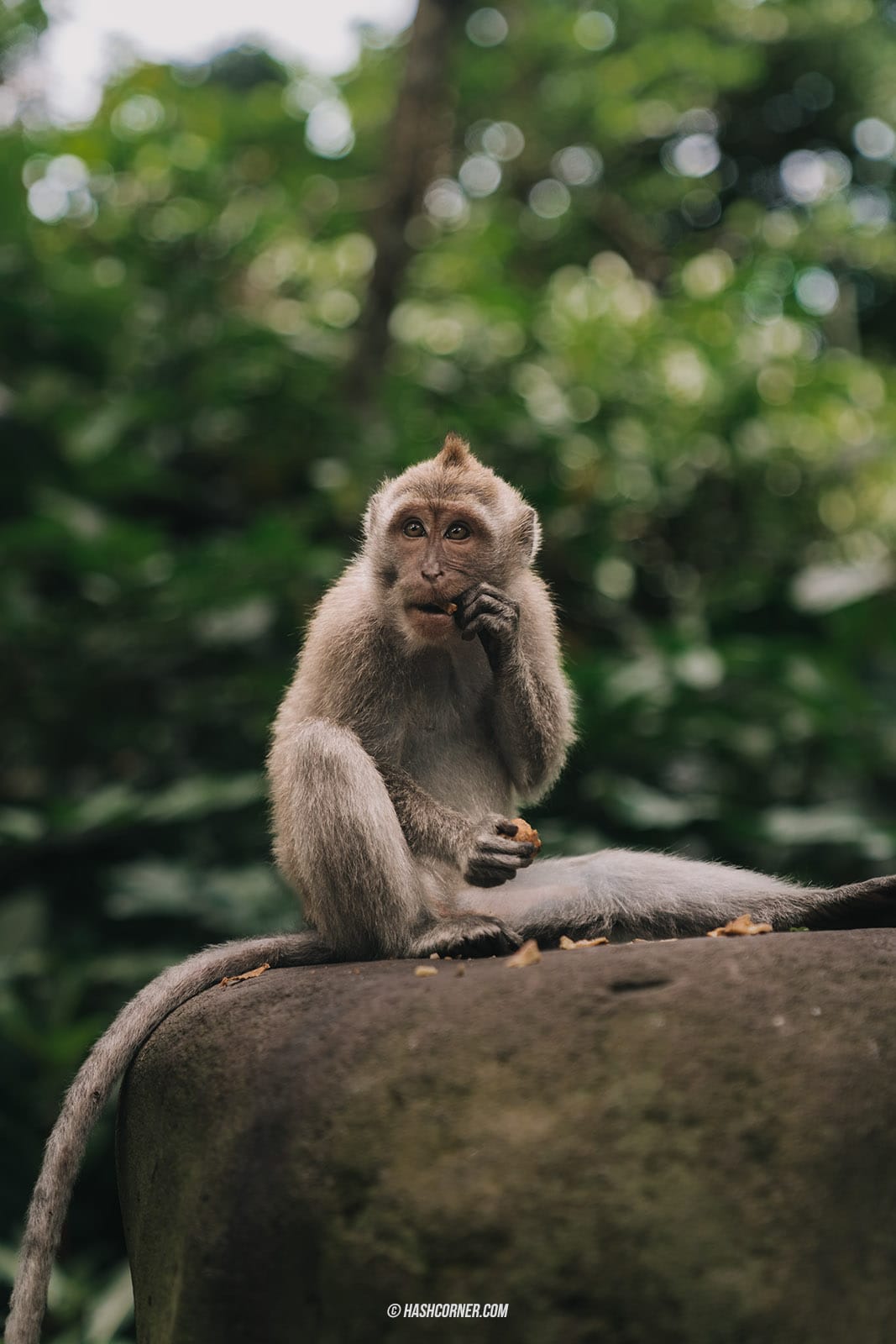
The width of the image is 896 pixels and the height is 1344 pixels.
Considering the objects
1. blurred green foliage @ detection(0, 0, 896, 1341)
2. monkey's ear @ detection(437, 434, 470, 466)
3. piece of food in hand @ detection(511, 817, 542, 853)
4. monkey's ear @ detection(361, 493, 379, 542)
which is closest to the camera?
piece of food in hand @ detection(511, 817, 542, 853)

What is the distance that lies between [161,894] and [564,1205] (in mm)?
4359

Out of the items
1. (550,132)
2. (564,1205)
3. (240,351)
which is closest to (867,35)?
(550,132)

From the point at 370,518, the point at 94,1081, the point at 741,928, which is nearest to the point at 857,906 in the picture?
the point at 741,928

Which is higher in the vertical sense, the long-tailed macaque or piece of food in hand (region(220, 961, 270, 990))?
the long-tailed macaque

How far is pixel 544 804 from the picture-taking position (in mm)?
7770

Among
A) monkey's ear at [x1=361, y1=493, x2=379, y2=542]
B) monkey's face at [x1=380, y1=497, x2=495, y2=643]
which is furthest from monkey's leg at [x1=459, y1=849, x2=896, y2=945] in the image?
monkey's ear at [x1=361, y1=493, x2=379, y2=542]

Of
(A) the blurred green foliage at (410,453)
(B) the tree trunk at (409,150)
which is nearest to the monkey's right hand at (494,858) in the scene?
(A) the blurred green foliage at (410,453)

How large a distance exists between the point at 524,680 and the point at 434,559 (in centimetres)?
46

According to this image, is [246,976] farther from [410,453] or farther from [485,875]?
[410,453]

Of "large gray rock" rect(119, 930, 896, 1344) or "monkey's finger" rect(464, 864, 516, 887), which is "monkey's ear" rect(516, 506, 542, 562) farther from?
"large gray rock" rect(119, 930, 896, 1344)

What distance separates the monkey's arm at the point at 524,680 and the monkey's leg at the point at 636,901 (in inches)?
15.0

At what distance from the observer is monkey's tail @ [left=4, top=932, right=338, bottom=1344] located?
10.7 feet

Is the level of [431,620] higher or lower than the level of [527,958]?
higher

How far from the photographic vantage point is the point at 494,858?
3545mm
